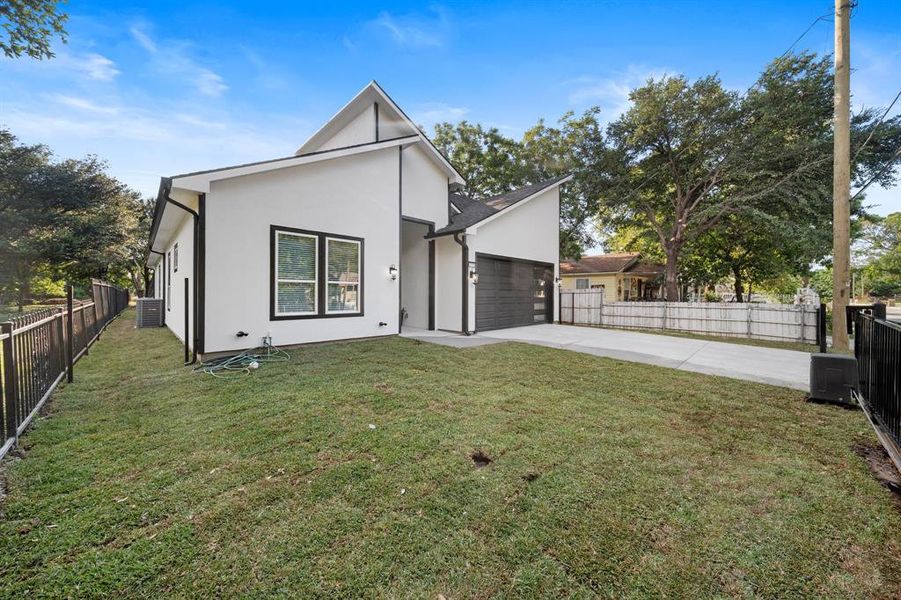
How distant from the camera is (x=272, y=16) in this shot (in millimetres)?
8742

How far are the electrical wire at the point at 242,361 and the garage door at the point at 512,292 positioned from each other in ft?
18.6

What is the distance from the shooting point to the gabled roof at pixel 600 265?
2361 centimetres

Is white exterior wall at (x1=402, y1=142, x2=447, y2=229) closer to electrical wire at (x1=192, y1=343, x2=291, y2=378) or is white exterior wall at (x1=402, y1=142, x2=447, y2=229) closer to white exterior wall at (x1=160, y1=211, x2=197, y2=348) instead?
white exterior wall at (x1=160, y1=211, x2=197, y2=348)

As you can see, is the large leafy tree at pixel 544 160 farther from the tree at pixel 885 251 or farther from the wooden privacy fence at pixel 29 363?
the tree at pixel 885 251

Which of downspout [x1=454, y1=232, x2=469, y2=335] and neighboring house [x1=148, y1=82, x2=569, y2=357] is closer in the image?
neighboring house [x1=148, y1=82, x2=569, y2=357]

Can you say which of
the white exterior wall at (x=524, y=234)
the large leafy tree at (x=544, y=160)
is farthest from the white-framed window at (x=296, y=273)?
the large leafy tree at (x=544, y=160)

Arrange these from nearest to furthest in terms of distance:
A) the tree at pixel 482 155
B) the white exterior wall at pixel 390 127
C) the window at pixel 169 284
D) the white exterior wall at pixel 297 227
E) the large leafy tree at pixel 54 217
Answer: the white exterior wall at pixel 297 227, the white exterior wall at pixel 390 127, the window at pixel 169 284, the large leafy tree at pixel 54 217, the tree at pixel 482 155

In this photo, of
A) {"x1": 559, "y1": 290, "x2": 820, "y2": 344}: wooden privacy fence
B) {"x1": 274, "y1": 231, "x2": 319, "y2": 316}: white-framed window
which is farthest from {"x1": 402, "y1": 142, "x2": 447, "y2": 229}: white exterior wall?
{"x1": 559, "y1": 290, "x2": 820, "y2": 344}: wooden privacy fence

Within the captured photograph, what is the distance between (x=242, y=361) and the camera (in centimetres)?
623

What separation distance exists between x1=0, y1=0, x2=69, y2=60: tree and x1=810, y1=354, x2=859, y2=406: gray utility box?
15.2 meters

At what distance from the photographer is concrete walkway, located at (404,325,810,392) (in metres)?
5.96

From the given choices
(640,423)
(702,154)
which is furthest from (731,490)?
(702,154)

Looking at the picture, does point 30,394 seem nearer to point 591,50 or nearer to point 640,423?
point 640,423

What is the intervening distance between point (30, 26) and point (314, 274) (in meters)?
8.50
